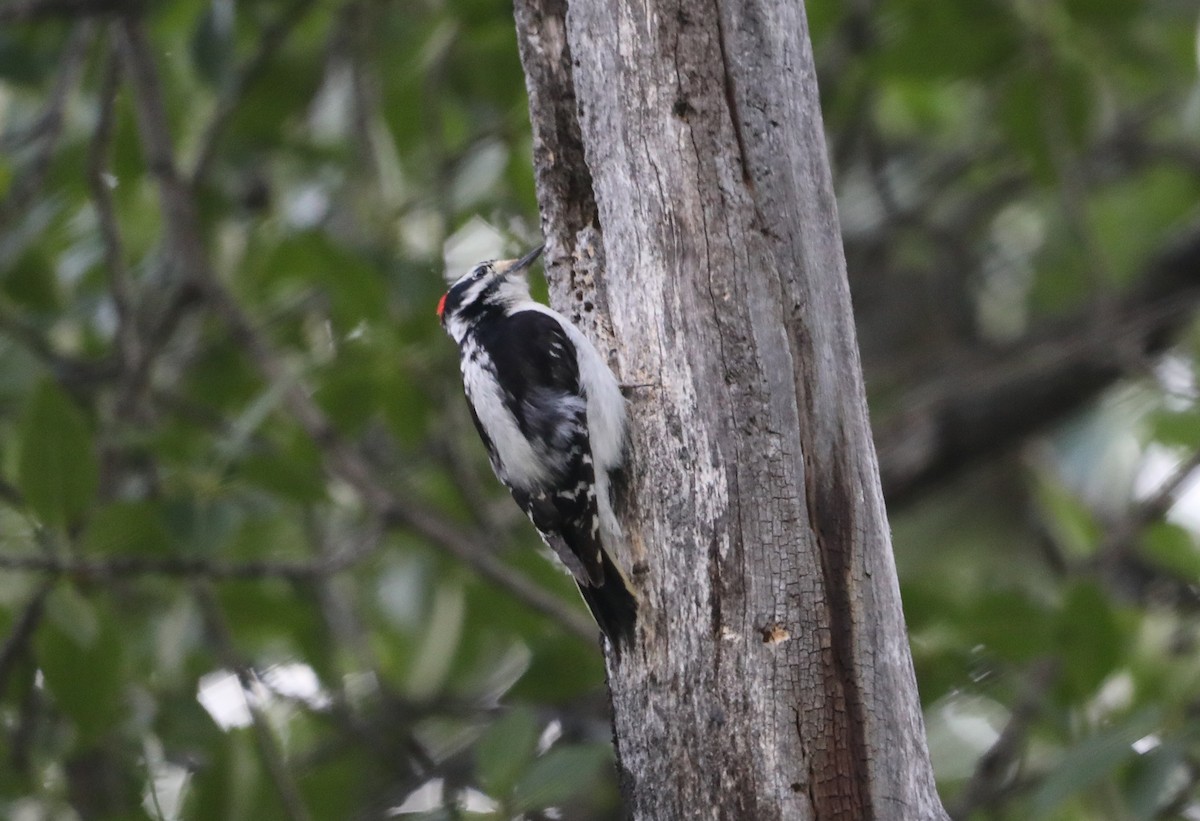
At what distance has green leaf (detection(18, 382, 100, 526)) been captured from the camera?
348cm

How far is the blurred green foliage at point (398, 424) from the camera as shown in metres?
3.75

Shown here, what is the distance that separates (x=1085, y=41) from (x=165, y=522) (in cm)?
308

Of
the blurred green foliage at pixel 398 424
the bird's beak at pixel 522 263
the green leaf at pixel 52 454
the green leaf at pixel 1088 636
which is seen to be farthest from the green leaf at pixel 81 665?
the green leaf at pixel 1088 636

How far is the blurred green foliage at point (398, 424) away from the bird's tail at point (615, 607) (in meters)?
0.78

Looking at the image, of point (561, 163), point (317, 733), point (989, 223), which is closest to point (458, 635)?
point (317, 733)

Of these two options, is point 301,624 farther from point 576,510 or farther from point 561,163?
point 561,163

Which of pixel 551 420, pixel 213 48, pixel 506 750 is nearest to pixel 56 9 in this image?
pixel 213 48

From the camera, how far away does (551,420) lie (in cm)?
354

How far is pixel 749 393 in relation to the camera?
8.47 feet

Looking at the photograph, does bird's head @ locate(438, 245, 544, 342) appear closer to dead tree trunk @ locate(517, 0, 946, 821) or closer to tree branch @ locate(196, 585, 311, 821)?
tree branch @ locate(196, 585, 311, 821)

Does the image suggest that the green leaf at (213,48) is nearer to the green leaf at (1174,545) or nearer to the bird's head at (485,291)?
the bird's head at (485,291)

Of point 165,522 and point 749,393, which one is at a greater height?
point 165,522

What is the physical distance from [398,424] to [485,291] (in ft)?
1.96

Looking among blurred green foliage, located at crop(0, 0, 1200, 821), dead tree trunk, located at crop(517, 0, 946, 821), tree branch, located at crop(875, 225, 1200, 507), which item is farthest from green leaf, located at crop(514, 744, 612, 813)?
tree branch, located at crop(875, 225, 1200, 507)
